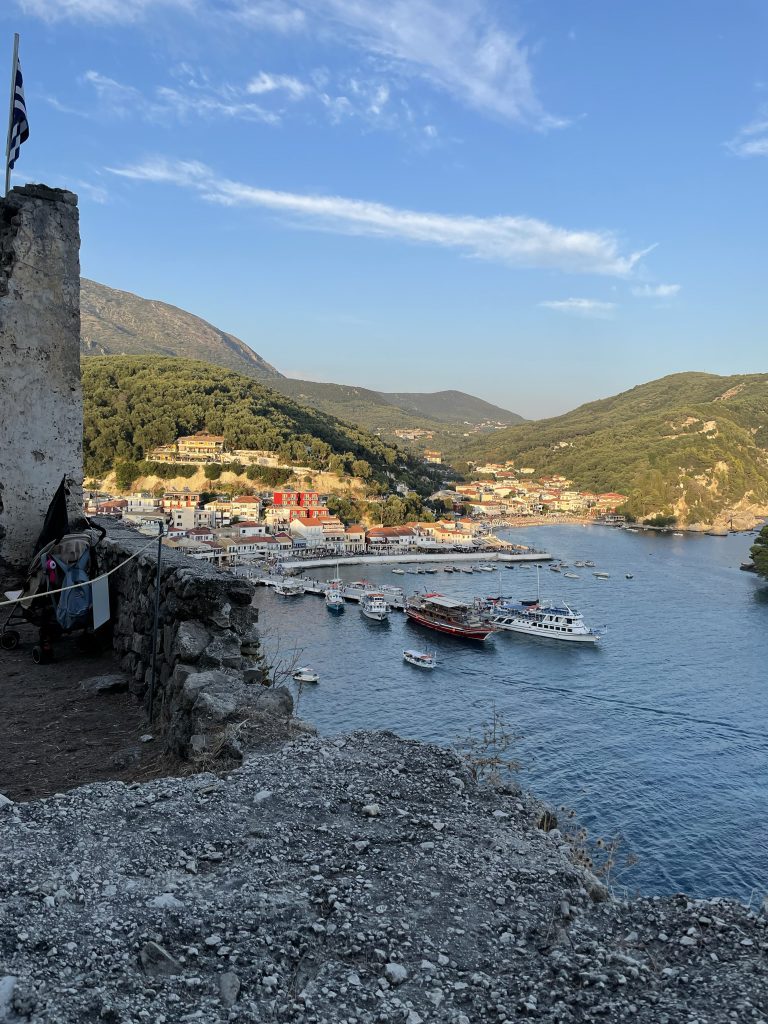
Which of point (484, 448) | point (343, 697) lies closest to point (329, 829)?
point (343, 697)

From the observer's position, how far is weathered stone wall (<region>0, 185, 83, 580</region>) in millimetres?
6527

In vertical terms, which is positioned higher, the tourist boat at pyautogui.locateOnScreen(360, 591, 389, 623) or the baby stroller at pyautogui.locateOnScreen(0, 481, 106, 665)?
the baby stroller at pyautogui.locateOnScreen(0, 481, 106, 665)

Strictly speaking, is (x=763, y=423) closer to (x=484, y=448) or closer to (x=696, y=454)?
(x=696, y=454)

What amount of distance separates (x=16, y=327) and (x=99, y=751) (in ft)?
13.4

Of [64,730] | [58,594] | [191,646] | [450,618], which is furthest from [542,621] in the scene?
[64,730]

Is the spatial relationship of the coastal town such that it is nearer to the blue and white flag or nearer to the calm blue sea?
the calm blue sea

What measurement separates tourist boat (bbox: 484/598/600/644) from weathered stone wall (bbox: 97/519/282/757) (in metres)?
33.3

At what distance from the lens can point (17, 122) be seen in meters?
6.94

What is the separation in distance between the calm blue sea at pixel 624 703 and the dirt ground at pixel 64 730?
5648mm

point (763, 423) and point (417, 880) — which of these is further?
point (763, 423)

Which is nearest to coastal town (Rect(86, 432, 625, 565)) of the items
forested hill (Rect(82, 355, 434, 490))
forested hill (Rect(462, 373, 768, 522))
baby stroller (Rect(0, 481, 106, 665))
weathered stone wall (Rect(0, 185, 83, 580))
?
forested hill (Rect(82, 355, 434, 490))

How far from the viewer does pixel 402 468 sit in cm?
10331

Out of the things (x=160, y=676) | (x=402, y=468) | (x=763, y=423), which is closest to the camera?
(x=160, y=676)

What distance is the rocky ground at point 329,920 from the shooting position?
2.05 m
